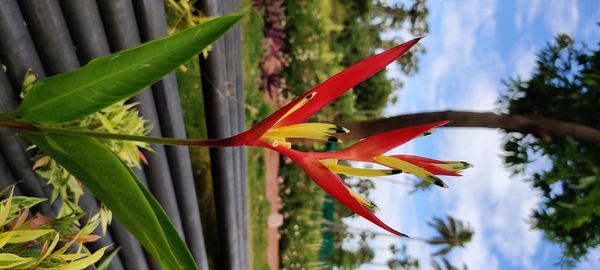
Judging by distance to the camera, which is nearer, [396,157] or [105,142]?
[396,157]

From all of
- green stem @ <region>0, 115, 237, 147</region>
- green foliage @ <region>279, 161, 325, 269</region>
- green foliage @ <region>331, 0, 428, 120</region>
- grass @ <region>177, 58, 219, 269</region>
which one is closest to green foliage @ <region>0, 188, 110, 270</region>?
green stem @ <region>0, 115, 237, 147</region>

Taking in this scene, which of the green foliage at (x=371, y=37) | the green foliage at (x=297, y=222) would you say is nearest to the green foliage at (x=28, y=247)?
the green foliage at (x=297, y=222)

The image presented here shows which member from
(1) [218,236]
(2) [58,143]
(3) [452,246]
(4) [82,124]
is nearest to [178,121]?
(4) [82,124]

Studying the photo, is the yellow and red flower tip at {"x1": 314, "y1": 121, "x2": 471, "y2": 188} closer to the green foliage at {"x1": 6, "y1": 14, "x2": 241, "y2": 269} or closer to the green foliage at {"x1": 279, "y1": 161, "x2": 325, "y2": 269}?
the green foliage at {"x1": 6, "y1": 14, "x2": 241, "y2": 269}

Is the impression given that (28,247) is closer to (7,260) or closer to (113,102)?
(7,260)

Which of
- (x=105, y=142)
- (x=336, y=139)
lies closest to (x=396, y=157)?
(x=336, y=139)

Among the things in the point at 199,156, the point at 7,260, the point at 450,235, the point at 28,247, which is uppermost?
the point at 7,260

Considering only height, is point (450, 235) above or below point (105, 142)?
below
